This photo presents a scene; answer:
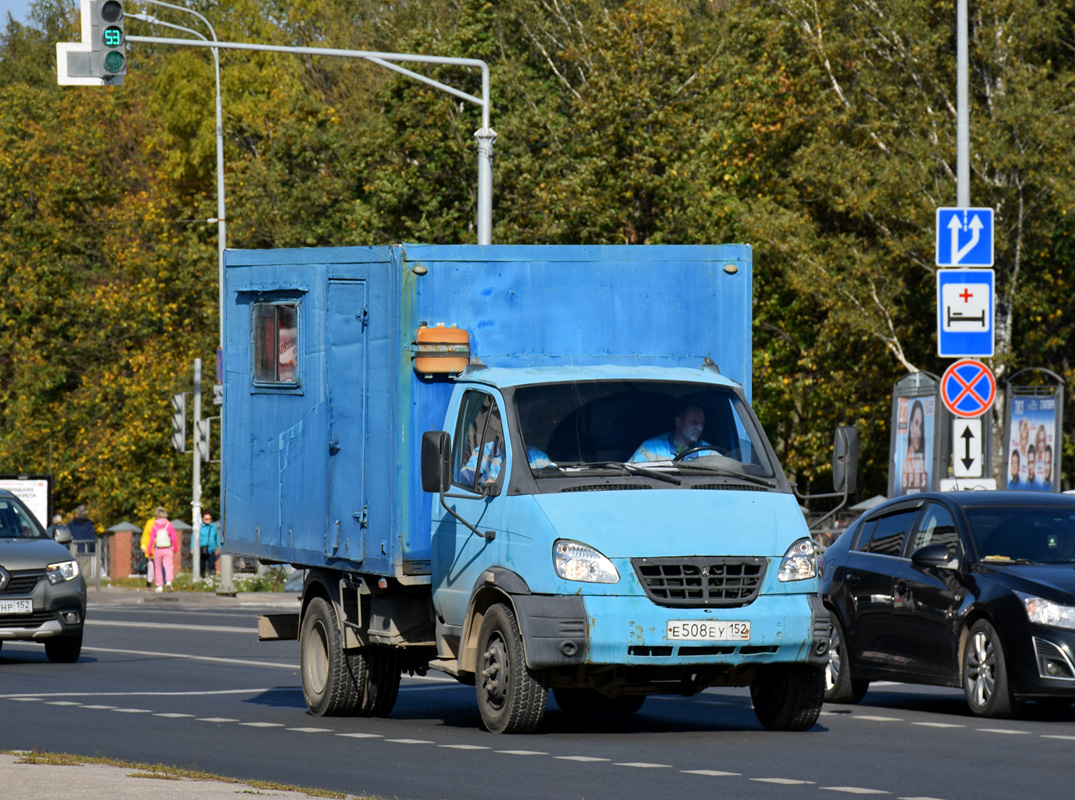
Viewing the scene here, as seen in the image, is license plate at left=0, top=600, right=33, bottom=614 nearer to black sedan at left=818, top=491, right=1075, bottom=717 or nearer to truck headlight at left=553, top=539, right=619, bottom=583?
black sedan at left=818, top=491, right=1075, bottom=717

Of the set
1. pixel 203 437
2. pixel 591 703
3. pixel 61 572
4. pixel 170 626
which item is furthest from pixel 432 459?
pixel 203 437

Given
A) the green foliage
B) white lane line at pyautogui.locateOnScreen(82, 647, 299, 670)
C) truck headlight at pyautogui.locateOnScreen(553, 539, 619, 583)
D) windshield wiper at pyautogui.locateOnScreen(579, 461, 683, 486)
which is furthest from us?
the green foliage

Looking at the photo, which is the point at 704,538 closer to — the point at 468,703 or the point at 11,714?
the point at 468,703

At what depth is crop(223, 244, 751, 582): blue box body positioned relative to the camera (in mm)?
13023

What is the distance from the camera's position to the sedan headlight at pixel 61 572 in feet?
68.0

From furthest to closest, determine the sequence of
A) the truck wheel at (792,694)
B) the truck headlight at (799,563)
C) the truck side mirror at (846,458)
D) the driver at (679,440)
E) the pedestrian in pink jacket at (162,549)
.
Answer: the pedestrian in pink jacket at (162,549), the truck side mirror at (846,458), the truck wheel at (792,694), the driver at (679,440), the truck headlight at (799,563)

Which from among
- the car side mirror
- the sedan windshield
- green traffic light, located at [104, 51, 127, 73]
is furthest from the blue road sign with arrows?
the car side mirror

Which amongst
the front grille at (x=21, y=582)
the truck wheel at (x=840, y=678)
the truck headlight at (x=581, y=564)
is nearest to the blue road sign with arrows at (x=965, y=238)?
the truck wheel at (x=840, y=678)

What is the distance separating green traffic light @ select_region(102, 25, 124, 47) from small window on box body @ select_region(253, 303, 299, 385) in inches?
268

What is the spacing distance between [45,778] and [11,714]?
4.90 m

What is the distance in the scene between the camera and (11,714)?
47.6 feet

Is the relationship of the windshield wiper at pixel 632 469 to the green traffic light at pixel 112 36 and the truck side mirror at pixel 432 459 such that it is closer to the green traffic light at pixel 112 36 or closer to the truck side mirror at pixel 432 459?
the truck side mirror at pixel 432 459

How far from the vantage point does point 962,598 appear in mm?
13984

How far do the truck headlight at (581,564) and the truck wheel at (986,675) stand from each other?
3273 millimetres
